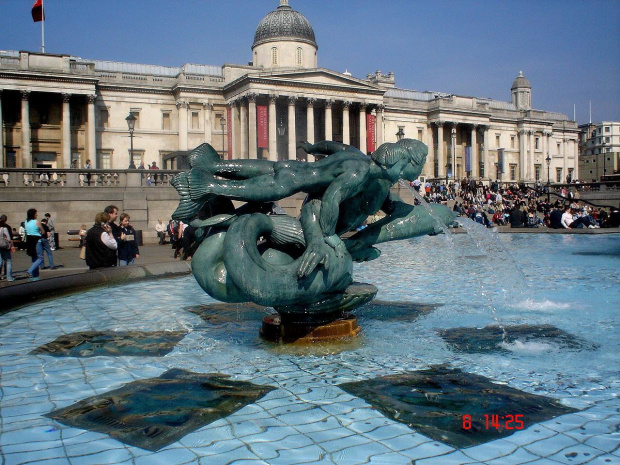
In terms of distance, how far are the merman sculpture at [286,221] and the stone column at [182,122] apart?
45323 mm

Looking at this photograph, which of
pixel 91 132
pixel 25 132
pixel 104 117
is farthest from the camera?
pixel 104 117

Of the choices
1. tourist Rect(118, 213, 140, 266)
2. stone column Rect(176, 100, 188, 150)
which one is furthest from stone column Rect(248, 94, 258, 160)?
tourist Rect(118, 213, 140, 266)

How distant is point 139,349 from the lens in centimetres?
544

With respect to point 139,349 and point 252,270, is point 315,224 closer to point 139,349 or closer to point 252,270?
point 252,270

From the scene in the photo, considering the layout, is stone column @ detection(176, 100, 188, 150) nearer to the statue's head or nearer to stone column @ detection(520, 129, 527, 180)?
stone column @ detection(520, 129, 527, 180)

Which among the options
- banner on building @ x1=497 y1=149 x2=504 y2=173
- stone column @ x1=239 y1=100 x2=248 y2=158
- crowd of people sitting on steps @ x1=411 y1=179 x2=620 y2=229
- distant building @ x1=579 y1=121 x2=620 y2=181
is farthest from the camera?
distant building @ x1=579 y1=121 x2=620 y2=181

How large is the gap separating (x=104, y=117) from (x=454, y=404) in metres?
48.1

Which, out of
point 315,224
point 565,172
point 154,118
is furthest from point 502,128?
point 315,224

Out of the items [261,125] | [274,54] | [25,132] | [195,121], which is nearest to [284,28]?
[274,54]

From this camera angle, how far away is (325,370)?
15.3 ft

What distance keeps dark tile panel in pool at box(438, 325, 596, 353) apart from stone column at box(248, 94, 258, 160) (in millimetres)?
42433

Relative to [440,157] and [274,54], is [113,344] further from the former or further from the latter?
[440,157]

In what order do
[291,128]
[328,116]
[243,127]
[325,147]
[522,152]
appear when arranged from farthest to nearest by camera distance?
[522,152]
[328,116]
[291,128]
[243,127]
[325,147]

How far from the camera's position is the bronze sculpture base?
5.50 m
